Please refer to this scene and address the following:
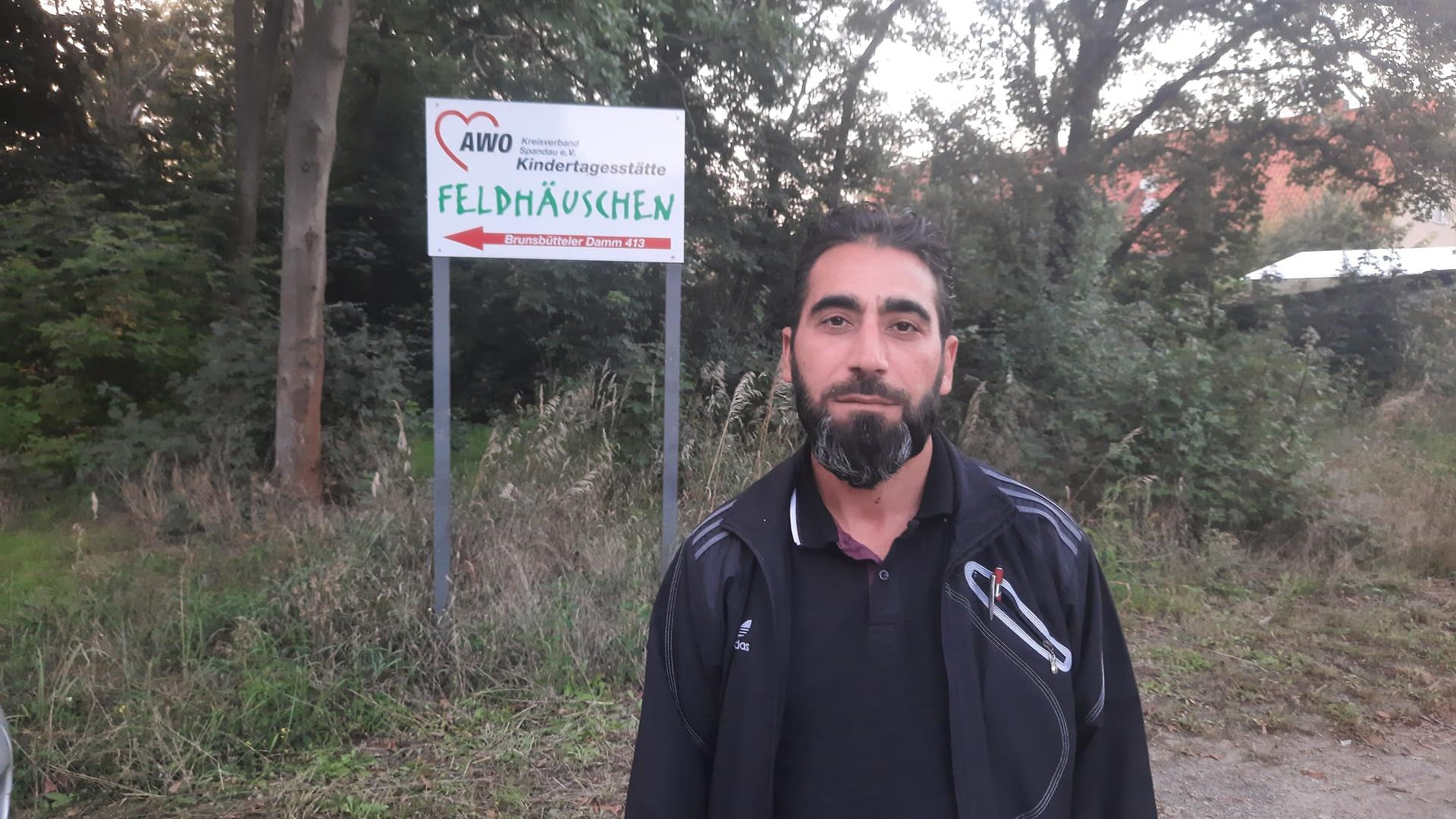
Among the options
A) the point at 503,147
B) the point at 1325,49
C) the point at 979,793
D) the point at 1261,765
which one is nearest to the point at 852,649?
the point at 979,793

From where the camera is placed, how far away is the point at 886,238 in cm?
183

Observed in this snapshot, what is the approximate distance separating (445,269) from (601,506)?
1.91 m

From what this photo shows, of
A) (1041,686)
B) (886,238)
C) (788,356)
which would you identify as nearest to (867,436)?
(788,356)

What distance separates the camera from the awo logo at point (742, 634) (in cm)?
164

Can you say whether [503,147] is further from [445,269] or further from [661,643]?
[661,643]

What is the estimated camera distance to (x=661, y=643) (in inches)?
69.1

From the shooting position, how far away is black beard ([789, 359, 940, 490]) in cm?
174

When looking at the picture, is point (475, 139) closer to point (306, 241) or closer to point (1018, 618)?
point (306, 241)

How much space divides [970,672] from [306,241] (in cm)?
690

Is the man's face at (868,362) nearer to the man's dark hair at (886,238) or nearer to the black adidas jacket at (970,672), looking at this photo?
the man's dark hair at (886,238)

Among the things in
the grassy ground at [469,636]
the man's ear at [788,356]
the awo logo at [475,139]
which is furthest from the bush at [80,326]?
the man's ear at [788,356]

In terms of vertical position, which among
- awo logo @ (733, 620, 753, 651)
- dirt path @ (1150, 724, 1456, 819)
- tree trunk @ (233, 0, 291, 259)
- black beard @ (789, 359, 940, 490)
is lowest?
dirt path @ (1150, 724, 1456, 819)

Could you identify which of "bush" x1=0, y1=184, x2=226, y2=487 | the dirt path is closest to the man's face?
the dirt path

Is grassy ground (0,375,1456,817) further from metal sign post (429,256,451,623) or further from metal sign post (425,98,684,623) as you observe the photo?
metal sign post (425,98,684,623)
